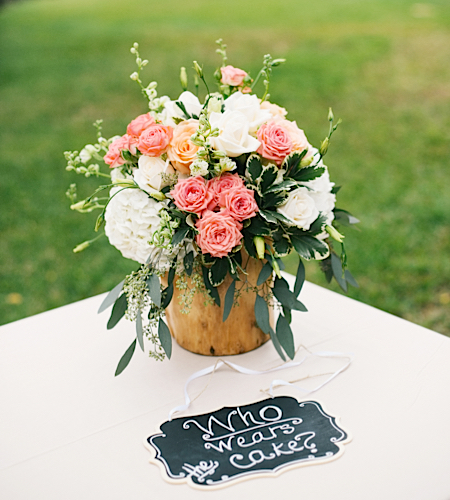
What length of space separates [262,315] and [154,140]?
44 cm

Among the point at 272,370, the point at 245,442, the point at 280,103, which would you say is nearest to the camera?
the point at 245,442

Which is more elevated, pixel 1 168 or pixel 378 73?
pixel 378 73

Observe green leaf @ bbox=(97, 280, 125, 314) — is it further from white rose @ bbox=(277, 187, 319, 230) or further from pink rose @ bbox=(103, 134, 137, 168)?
white rose @ bbox=(277, 187, 319, 230)

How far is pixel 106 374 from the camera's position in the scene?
4.28 feet

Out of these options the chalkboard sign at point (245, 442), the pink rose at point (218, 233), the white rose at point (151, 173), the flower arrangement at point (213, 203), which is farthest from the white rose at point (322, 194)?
the chalkboard sign at point (245, 442)

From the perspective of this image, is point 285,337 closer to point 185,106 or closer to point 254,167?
point 254,167

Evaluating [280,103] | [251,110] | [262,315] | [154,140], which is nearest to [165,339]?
[262,315]

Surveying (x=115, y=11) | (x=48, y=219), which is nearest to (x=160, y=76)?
(x=48, y=219)

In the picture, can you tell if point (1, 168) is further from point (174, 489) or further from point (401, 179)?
point (174, 489)

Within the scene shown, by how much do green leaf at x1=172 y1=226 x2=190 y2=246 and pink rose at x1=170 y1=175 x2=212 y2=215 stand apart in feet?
0.16

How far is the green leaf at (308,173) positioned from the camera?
1162 millimetres

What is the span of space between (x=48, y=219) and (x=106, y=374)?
9.02ft

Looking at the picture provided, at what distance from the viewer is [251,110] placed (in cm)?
121

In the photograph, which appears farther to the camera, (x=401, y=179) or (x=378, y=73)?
(x=378, y=73)
